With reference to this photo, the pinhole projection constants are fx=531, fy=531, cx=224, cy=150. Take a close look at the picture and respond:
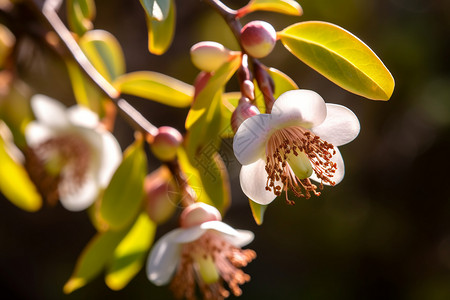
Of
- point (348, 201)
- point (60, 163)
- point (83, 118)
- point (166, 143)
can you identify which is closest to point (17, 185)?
point (60, 163)

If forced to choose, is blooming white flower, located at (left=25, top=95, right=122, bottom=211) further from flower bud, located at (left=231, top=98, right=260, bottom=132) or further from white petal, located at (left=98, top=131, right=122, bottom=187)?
flower bud, located at (left=231, top=98, right=260, bottom=132)

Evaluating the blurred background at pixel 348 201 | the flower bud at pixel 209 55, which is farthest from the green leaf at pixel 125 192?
the blurred background at pixel 348 201

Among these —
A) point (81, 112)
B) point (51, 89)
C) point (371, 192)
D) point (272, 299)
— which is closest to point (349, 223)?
point (371, 192)

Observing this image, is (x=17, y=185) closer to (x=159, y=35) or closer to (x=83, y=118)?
(x=83, y=118)

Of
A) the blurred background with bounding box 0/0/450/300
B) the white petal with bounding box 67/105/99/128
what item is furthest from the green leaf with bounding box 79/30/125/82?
the blurred background with bounding box 0/0/450/300

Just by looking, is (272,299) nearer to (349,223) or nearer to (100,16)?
(349,223)
